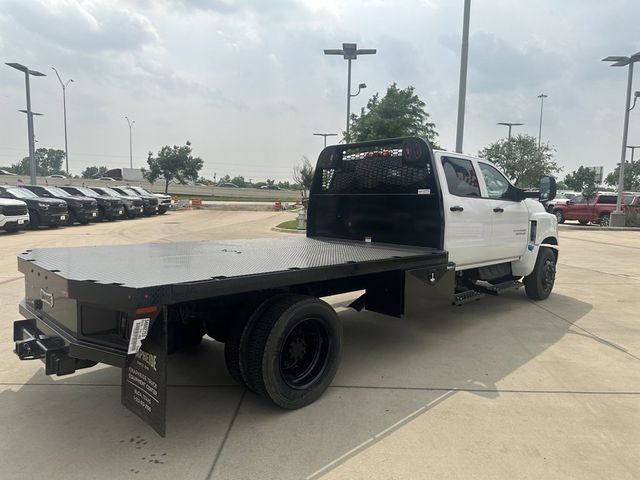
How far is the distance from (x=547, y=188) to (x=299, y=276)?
4826 mm

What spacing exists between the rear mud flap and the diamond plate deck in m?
0.32

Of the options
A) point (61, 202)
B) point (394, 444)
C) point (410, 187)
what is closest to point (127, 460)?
point (394, 444)

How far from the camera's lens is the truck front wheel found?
285 inches

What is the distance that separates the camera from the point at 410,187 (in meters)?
5.46

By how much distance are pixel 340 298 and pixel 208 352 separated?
2920mm

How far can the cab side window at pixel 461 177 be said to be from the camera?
5.52 meters

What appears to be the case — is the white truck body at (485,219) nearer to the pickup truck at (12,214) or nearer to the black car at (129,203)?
the pickup truck at (12,214)

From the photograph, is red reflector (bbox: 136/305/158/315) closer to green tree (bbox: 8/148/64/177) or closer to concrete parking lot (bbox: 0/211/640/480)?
concrete parking lot (bbox: 0/211/640/480)

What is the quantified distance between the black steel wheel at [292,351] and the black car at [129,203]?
23.9 meters

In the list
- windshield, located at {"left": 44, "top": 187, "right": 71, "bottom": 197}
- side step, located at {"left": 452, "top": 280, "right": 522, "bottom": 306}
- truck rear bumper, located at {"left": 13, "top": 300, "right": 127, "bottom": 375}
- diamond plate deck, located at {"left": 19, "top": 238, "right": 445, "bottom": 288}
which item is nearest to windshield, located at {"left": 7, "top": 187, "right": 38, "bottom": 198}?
windshield, located at {"left": 44, "top": 187, "right": 71, "bottom": 197}

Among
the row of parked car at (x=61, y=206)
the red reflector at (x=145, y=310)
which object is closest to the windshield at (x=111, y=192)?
the row of parked car at (x=61, y=206)

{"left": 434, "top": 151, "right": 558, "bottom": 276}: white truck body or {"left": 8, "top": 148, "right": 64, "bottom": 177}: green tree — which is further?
{"left": 8, "top": 148, "right": 64, "bottom": 177}: green tree

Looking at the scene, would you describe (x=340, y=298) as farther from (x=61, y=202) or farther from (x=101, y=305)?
(x=61, y=202)

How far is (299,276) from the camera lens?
343 centimetres
